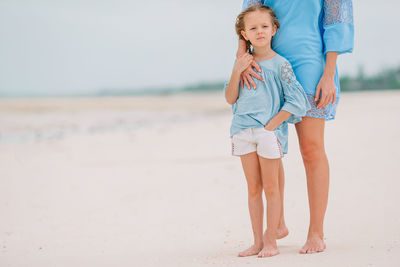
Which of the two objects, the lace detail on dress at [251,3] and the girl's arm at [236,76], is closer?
the girl's arm at [236,76]

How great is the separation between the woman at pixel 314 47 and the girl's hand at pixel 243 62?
1.0 inches

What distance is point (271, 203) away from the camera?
2.40 metres

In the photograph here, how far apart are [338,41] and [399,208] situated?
1.61 meters

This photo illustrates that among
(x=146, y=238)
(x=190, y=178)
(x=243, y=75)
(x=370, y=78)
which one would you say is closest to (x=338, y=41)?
(x=243, y=75)

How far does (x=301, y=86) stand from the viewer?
2320 mm

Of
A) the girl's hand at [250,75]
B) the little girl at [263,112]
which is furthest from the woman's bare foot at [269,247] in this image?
the girl's hand at [250,75]

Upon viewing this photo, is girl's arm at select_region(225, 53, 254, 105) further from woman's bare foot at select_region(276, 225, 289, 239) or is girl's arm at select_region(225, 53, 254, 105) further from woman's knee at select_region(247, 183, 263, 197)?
woman's bare foot at select_region(276, 225, 289, 239)

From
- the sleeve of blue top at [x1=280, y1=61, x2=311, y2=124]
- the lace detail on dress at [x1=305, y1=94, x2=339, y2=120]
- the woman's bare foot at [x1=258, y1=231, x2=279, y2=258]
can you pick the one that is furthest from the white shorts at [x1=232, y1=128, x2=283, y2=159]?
the woman's bare foot at [x1=258, y1=231, x2=279, y2=258]

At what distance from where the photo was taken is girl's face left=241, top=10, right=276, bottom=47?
2312 mm

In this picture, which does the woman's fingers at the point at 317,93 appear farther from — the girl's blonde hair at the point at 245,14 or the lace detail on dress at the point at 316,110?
the girl's blonde hair at the point at 245,14

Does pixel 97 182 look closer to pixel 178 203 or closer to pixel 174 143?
pixel 178 203

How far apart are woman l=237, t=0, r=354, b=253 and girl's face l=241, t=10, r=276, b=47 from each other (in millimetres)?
Answer: 115

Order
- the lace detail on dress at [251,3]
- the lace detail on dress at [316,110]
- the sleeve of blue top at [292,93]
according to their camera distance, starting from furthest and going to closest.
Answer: the lace detail on dress at [251,3]
the lace detail on dress at [316,110]
the sleeve of blue top at [292,93]

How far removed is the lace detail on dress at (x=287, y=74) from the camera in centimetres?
229
